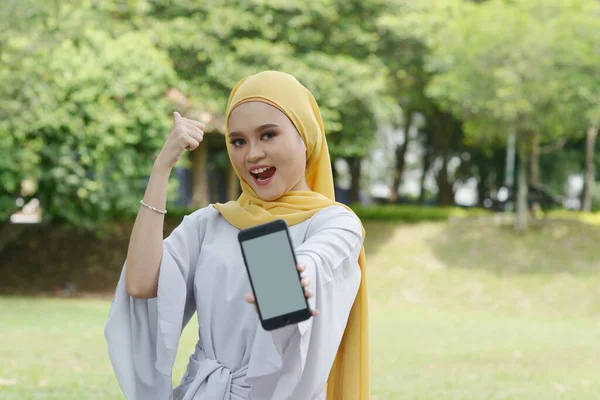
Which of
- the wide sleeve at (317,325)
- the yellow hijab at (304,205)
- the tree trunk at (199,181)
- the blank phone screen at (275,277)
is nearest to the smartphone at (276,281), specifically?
the blank phone screen at (275,277)

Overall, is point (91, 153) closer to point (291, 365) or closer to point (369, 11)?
point (369, 11)

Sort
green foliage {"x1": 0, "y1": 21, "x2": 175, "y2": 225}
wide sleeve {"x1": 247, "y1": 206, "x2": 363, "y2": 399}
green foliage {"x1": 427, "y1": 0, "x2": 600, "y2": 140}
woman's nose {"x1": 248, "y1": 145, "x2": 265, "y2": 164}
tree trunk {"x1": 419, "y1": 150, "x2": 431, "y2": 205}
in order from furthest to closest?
→ tree trunk {"x1": 419, "y1": 150, "x2": 431, "y2": 205}
green foliage {"x1": 427, "y1": 0, "x2": 600, "y2": 140}
green foliage {"x1": 0, "y1": 21, "x2": 175, "y2": 225}
woman's nose {"x1": 248, "y1": 145, "x2": 265, "y2": 164}
wide sleeve {"x1": 247, "y1": 206, "x2": 363, "y2": 399}

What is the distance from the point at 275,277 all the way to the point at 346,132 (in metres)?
18.8

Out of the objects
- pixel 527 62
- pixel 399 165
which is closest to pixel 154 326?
pixel 527 62

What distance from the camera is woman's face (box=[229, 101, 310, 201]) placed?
2.61m

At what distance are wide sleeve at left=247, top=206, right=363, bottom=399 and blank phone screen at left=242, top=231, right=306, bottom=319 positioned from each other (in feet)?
0.40

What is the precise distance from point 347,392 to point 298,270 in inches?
31.4

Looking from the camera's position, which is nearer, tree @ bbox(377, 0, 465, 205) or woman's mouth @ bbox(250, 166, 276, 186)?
woman's mouth @ bbox(250, 166, 276, 186)

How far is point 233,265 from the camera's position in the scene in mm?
2574

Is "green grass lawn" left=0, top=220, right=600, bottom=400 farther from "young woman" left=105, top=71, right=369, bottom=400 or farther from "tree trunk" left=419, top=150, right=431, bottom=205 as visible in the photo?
"tree trunk" left=419, top=150, right=431, bottom=205

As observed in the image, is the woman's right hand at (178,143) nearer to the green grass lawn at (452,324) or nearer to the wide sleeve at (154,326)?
the wide sleeve at (154,326)

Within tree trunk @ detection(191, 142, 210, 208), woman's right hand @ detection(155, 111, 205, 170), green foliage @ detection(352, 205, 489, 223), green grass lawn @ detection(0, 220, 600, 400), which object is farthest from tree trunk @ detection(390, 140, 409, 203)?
woman's right hand @ detection(155, 111, 205, 170)

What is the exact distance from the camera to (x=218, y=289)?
8.50ft

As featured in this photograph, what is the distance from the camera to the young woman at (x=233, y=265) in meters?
2.52
